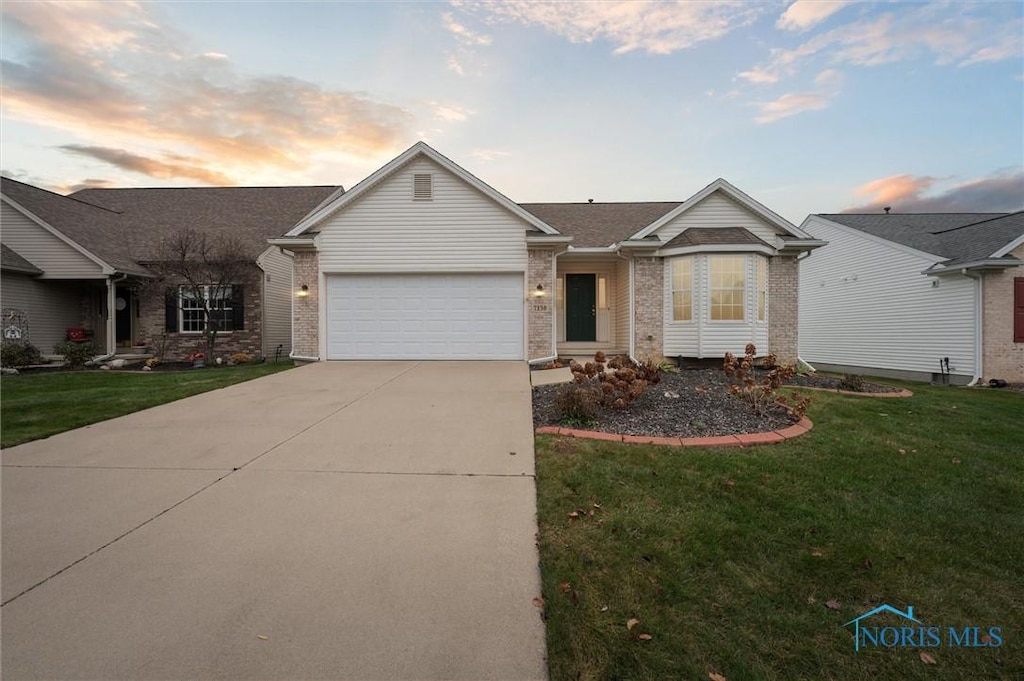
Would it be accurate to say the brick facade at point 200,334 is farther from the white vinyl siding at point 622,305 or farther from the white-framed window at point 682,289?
the white-framed window at point 682,289

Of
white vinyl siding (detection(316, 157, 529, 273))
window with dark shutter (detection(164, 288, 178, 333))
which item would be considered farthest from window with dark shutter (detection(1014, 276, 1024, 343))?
window with dark shutter (detection(164, 288, 178, 333))

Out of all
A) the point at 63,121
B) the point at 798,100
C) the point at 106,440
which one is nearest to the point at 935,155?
the point at 798,100

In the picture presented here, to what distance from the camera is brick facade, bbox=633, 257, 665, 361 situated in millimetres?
11672

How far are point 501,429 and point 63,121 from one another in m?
16.4

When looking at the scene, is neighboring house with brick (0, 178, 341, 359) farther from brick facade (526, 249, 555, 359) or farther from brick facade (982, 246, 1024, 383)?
brick facade (982, 246, 1024, 383)

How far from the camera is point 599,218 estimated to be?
1545 centimetres

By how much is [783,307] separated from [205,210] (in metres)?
21.5

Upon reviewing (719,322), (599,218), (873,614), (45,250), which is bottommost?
(873,614)

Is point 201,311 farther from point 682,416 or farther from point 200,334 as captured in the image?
point 682,416

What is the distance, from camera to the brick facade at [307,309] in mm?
11773

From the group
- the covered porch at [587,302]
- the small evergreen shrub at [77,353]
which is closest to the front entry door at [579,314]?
the covered porch at [587,302]

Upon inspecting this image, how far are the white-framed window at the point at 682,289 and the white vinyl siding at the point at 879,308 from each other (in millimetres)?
9015

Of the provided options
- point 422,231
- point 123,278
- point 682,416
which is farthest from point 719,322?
point 123,278

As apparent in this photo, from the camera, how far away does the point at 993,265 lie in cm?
1182
